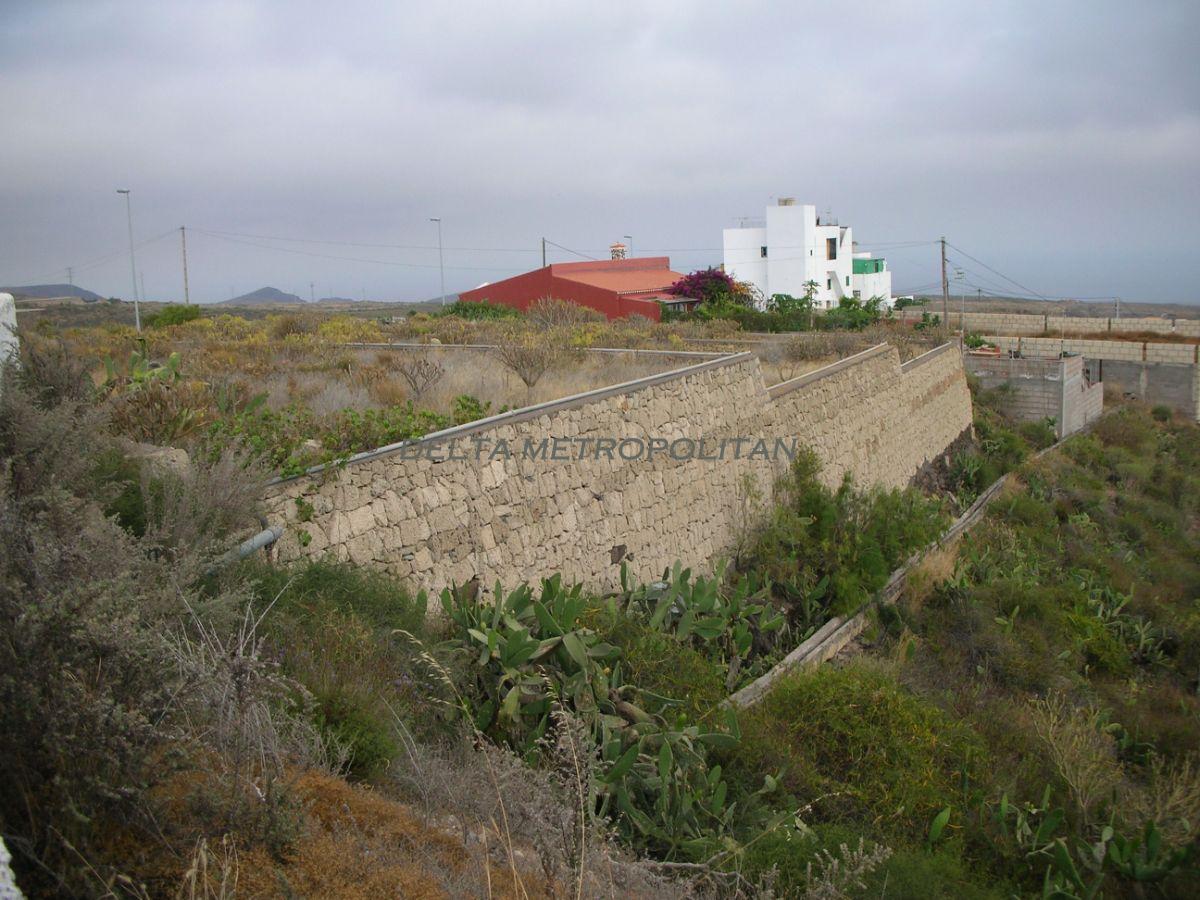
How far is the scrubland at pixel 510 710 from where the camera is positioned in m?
3.23

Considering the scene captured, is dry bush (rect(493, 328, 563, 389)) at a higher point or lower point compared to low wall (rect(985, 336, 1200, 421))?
higher

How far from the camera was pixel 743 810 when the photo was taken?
681 cm

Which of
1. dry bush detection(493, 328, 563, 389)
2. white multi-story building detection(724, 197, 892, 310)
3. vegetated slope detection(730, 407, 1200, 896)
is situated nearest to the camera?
vegetated slope detection(730, 407, 1200, 896)

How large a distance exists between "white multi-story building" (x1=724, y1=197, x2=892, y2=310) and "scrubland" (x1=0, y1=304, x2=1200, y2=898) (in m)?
54.8

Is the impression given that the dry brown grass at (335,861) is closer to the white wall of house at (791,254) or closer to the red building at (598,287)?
the red building at (598,287)

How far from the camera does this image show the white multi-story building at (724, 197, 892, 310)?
220 feet

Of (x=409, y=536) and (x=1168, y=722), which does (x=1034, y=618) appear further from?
(x=409, y=536)

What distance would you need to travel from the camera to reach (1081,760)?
902 cm

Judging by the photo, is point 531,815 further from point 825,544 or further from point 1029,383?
point 1029,383

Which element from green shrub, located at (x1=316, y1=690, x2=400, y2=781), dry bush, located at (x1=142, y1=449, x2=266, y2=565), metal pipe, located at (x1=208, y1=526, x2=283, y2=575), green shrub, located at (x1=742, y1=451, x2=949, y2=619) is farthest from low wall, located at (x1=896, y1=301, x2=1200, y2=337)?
green shrub, located at (x1=316, y1=690, x2=400, y2=781)

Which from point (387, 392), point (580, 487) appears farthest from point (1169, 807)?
point (387, 392)

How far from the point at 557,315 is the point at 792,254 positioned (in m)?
45.0

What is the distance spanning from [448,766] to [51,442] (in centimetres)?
290

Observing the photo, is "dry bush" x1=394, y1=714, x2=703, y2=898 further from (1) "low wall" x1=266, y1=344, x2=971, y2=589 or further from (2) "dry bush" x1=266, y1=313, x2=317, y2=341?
(2) "dry bush" x1=266, y1=313, x2=317, y2=341
